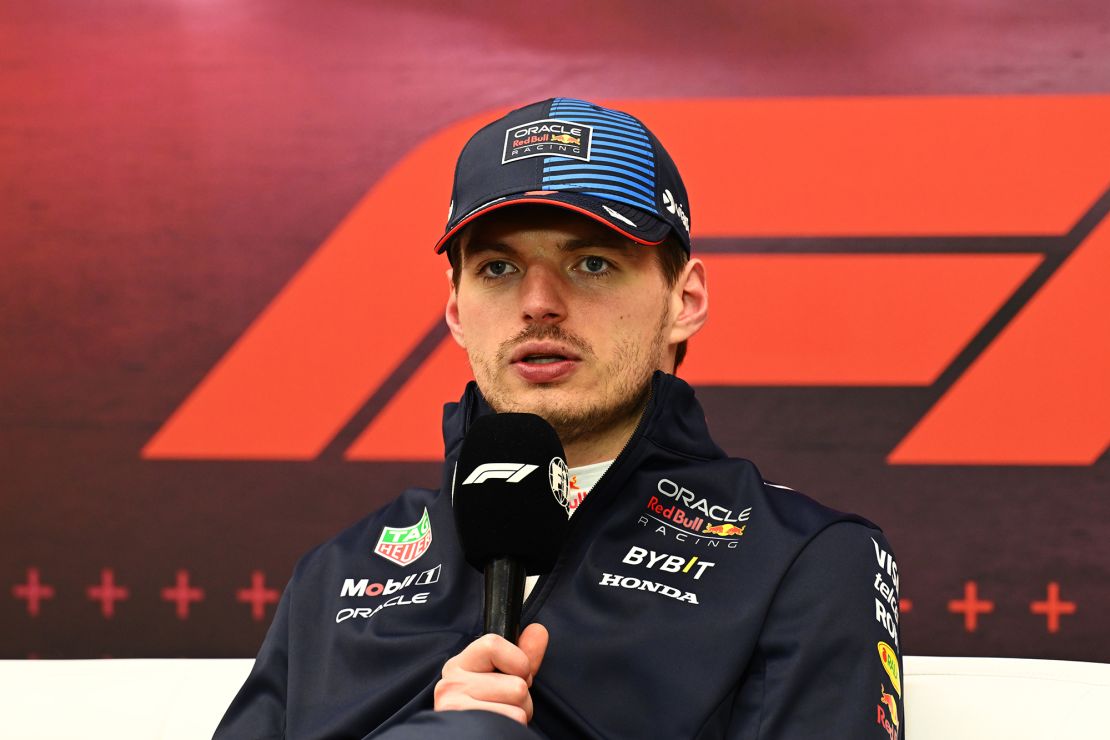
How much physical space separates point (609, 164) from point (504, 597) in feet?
1.73

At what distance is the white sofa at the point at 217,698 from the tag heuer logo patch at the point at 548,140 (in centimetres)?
75

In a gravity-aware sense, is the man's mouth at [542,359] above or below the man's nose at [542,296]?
below

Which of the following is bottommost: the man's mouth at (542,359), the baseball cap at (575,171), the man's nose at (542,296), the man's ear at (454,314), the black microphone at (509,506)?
the black microphone at (509,506)

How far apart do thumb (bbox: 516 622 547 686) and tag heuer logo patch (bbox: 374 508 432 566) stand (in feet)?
1.24

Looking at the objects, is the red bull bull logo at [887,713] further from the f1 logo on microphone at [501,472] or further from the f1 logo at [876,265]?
the f1 logo at [876,265]

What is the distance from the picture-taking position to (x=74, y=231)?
1940 mm

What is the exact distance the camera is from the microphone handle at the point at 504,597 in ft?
2.76

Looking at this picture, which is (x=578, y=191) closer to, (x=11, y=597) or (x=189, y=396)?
(x=189, y=396)

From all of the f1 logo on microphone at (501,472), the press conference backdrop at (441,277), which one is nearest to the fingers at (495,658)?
the f1 logo on microphone at (501,472)

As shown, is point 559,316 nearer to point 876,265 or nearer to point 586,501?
point 586,501

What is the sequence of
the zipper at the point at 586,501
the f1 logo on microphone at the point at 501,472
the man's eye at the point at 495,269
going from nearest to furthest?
the f1 logo on microphone at the point at 501,472 < the zipper at the point at 586,501 < the man's eye at the point at 495,269

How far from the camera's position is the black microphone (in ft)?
→ 2.85

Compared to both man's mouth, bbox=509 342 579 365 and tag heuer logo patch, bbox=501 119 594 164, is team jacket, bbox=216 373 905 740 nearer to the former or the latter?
man's mouth, bbox=509 342 579 365

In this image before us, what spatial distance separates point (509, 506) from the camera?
35.3 inches
